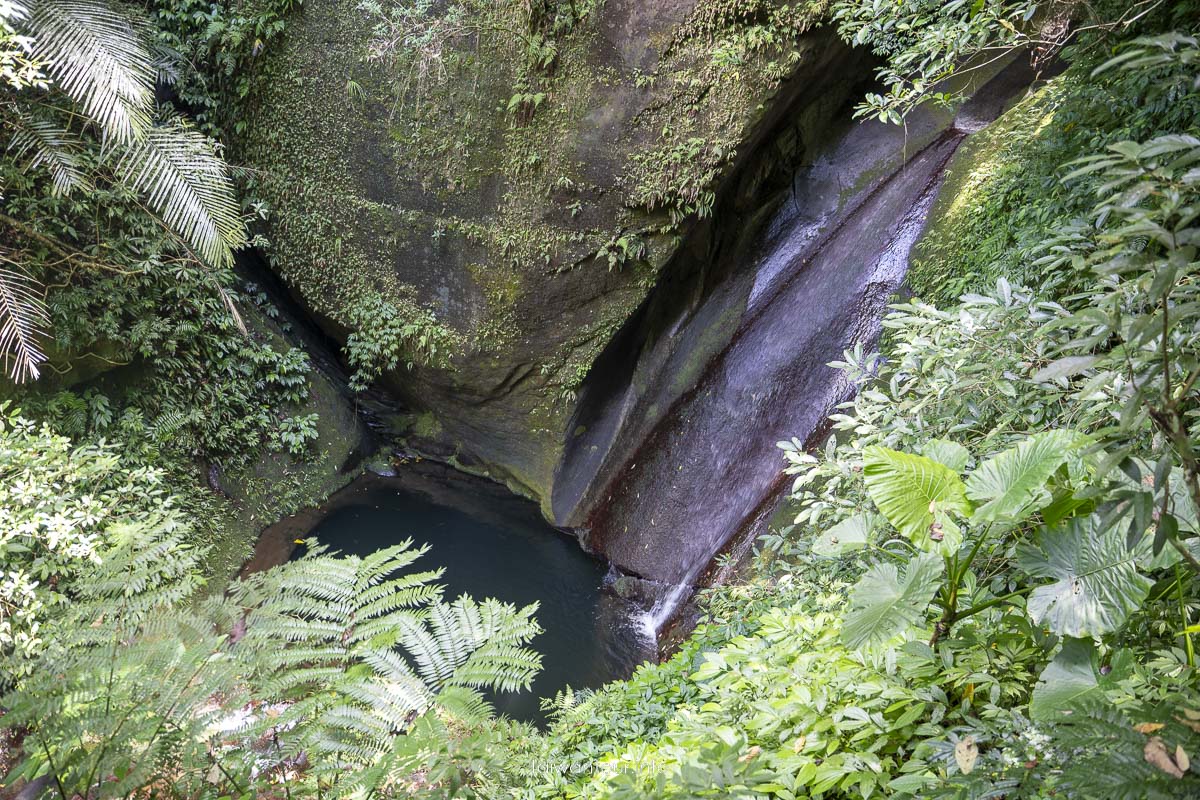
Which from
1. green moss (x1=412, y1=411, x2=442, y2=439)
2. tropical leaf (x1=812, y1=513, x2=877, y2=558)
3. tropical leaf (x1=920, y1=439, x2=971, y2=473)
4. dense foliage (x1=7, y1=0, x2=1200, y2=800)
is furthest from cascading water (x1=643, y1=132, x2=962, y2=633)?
green moss (x1=412, y1=411, x2=442, y2=439)

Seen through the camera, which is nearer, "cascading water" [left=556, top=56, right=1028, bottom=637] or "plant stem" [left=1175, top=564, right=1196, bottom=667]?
"plant stem" [left=1175, top=564, right=1196, bottom=667]

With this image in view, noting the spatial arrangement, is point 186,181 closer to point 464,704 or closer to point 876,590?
point 464,704

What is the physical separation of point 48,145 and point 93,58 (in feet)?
3.06

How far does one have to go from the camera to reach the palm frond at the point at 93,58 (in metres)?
4.64

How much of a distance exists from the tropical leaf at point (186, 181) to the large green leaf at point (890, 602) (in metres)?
5.65

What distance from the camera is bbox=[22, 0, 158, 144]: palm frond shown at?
4637mm

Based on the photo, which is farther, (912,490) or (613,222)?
(613,222)

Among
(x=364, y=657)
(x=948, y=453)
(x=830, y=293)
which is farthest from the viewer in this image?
(x=830, y=293)

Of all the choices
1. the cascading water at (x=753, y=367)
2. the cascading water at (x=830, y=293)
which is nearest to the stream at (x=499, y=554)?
the cascading water at (x=753, y=367)

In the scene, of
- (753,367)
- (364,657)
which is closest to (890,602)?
(364,657)

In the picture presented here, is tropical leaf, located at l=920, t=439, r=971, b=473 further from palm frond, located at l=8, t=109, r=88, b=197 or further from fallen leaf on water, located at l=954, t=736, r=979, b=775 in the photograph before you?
palm frond, located at l=8, t=109, r=88, b=197

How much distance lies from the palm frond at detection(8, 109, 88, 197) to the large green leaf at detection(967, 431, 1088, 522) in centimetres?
639

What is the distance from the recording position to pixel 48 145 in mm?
5109

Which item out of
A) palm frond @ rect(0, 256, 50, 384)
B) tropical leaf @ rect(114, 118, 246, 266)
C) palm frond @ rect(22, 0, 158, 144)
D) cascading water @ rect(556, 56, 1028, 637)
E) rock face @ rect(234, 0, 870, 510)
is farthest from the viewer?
cascading water @ rect(556, 56, 1028, 637)
